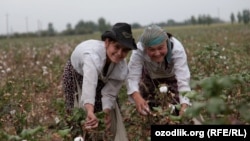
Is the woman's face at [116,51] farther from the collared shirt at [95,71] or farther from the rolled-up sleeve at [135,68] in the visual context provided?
the rolled-up sleeve at [135,68]

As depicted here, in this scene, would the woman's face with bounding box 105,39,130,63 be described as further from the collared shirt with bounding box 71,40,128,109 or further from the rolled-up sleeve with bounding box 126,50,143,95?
the rolled-up sleeve with bounding box 126,50,143,95

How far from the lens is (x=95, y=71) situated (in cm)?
299

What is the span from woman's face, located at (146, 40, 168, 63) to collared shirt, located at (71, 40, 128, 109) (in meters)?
0.22

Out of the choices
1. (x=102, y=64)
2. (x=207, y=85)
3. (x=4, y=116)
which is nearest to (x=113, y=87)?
(x=102, y=64)

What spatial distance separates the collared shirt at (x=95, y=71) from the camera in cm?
295

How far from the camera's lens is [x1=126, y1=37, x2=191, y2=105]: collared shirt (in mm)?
3546

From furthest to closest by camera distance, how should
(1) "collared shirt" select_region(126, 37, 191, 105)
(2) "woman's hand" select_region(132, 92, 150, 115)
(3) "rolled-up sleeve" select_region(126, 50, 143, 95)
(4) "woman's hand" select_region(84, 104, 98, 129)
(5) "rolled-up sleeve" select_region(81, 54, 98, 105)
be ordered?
1. (3) "rolled-up sleeve" select_region(126, 50, 143, 95)
2. (1) "collared shirt" select_region(126, 37, 191, 105)
3. (2) "woman's hand" select_region(132, 92, 150, 115)
4. (5) "rolled-up sleeve" select_region(81, 54, 98, 105)
5. (4) "woman's hand" select_region(84, 104, 98, 129)

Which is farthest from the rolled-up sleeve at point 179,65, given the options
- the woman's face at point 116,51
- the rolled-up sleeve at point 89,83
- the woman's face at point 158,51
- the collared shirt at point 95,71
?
the rolled-up sleeve at point 89,83

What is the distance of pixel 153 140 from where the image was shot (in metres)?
2.11

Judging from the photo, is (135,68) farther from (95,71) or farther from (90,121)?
(90,121)

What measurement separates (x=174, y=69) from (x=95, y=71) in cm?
92

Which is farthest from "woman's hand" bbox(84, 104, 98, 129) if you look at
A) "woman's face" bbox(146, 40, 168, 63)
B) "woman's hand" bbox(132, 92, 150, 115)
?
"woman's face" bbox(146, 40, 168, 63)

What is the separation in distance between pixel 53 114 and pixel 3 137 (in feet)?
8.51

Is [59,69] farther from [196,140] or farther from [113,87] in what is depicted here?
[196,140]
